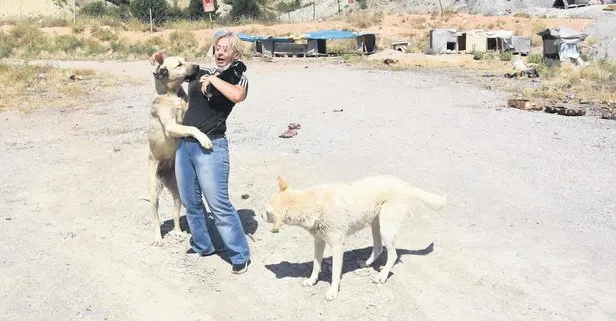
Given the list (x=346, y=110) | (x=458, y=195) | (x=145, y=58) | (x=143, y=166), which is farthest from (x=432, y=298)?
(x=145, y=58)

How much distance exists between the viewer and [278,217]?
409 cm

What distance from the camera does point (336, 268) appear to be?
4.29 m

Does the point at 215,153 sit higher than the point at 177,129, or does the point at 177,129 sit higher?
the point at 177,129

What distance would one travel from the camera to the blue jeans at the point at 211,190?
4.59m

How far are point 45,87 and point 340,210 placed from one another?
542 inches

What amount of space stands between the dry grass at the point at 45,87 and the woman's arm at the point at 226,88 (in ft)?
33.1

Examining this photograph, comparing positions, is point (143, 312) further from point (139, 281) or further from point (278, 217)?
point (278, 217)

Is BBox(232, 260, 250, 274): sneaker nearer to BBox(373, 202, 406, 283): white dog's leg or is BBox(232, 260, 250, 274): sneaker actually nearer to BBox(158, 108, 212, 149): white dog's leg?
BBox(158, 108, 212, 149): white dog's leg

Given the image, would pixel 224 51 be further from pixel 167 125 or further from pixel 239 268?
pixel 239 268

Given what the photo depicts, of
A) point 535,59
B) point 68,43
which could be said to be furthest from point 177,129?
point 68,43

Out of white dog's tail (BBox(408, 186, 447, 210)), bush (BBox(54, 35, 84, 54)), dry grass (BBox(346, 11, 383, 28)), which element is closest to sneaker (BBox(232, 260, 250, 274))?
white dog's tail (BBox(408, 186, 447, 210))

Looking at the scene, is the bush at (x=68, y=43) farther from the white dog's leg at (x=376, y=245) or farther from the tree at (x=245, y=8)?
the tree at (x=245, y=8)

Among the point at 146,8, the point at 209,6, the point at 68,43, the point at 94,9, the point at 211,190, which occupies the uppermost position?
the point at 146,8

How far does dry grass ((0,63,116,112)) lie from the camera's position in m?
13.7
